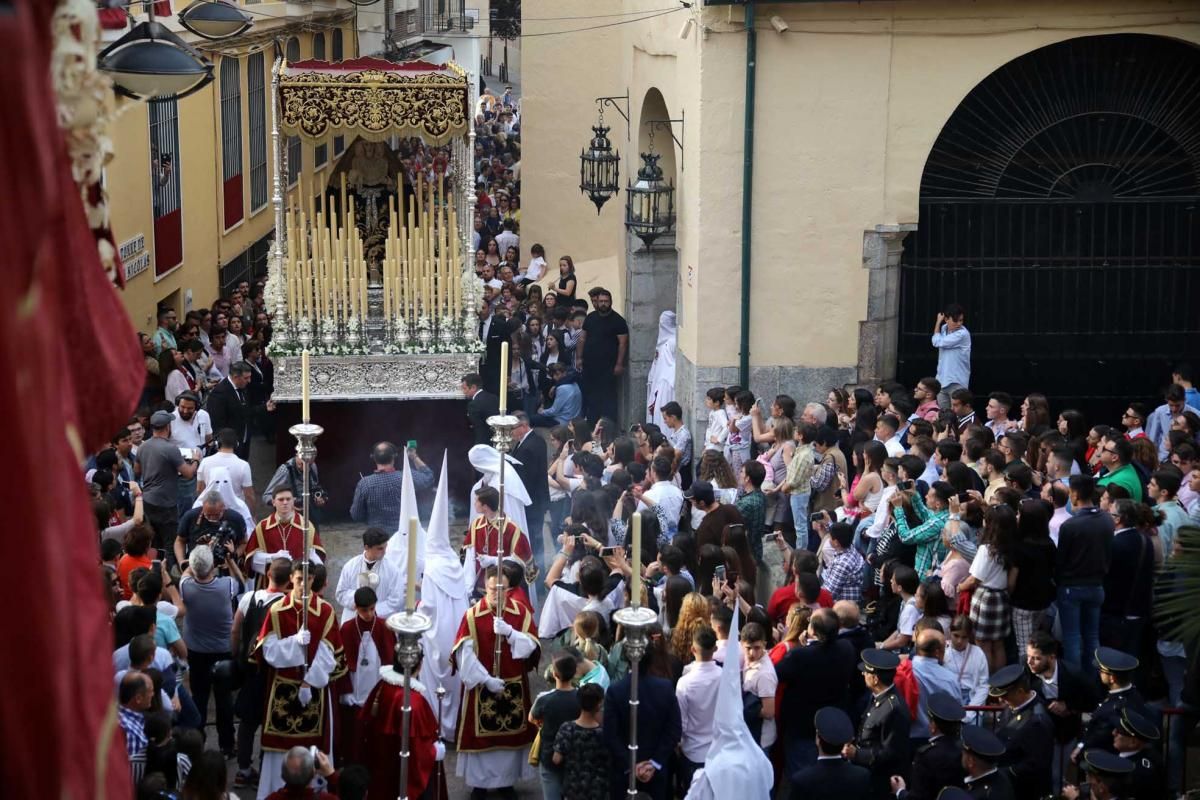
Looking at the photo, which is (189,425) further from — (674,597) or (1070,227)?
(1070,227)

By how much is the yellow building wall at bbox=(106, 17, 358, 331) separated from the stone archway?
3.41m

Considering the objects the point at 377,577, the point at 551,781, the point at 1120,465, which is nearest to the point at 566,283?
the point at 1120,465

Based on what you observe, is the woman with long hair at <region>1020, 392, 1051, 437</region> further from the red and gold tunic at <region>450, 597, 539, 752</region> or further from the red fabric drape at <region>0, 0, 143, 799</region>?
the red fabric drape at <region>0, 0, 143, 799</region>

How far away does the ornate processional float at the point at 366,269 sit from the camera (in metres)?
13.9

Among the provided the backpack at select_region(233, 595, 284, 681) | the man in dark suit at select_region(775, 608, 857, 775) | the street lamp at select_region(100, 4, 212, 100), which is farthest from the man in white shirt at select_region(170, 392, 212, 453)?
the man in dark suit at select_region(775, 608, 857, 775)

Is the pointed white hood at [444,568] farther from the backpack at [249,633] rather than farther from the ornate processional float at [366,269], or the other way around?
the ornate processional float at [366,269]

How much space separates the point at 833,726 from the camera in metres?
7.33

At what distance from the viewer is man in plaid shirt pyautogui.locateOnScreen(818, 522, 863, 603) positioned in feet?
31.8

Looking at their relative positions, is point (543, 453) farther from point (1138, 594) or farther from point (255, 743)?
point (1138, 594)

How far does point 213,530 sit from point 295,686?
1813 millimetres

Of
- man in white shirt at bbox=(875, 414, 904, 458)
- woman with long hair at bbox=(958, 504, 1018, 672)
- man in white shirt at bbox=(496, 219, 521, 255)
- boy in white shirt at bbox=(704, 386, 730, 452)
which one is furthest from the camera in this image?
man in white shirt at bbox=(496, 219, 521, 255)

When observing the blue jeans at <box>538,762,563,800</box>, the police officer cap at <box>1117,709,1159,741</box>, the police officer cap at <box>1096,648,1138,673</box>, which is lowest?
the blue jeans at <box>538,762,563,800</box>

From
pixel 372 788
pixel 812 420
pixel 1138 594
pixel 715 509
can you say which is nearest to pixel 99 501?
pixel 372 788

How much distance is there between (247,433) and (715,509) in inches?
206
